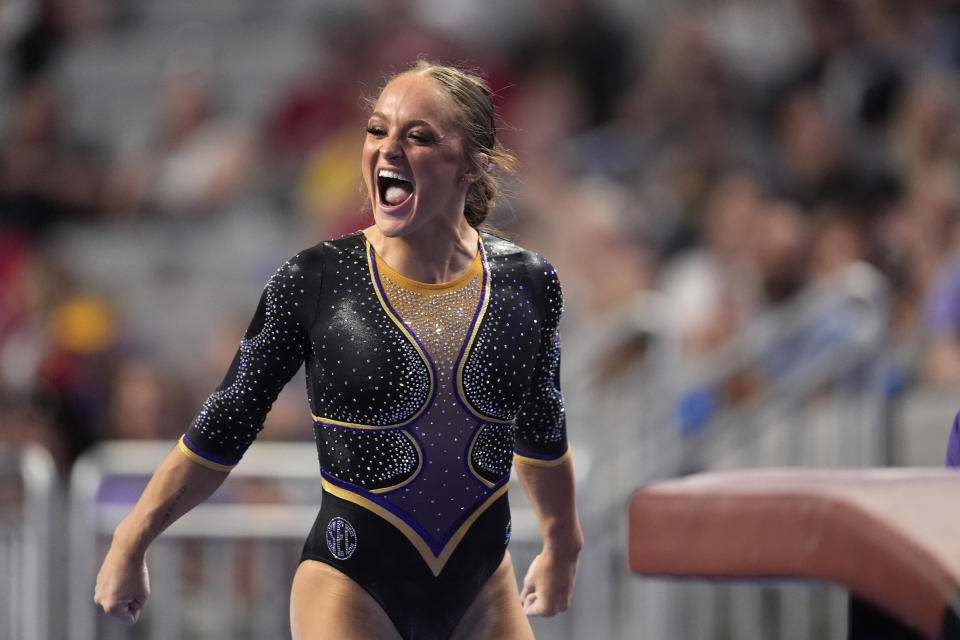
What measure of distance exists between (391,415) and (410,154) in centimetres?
45

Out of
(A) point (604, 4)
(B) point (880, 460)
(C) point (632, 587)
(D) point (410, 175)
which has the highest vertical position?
(A) point (604, 4)

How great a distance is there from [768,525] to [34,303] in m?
6.95

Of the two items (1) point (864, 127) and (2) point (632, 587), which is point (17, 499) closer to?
(2) point (632, 587)

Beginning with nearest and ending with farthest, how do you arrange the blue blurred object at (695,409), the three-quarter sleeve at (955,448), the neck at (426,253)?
1. the neck at (426,253)
2. the three-quarter sleeve at (955,448)
3. the blue blurred object at (695,409)

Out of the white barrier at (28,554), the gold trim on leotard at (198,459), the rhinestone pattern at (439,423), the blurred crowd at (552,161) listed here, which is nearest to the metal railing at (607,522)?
the white barrier at (28,554)

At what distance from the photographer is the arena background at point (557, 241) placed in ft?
17.3

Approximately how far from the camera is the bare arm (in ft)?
8.11

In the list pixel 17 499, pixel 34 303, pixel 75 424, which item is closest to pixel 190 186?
pixel 34 303

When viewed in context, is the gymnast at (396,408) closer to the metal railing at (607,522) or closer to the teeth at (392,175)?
the teeth at (392,175)

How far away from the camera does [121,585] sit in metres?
2.27

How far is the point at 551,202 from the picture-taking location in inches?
289

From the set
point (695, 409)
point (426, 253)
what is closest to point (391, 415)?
point (426, 253)

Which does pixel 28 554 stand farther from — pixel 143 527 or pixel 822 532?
pixel 822 532

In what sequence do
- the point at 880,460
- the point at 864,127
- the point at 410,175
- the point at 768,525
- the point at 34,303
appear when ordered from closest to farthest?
the point at 768,525 < the point at 410,175 < the point at 880,460 < the point at 864,127 < the point at 34,303
